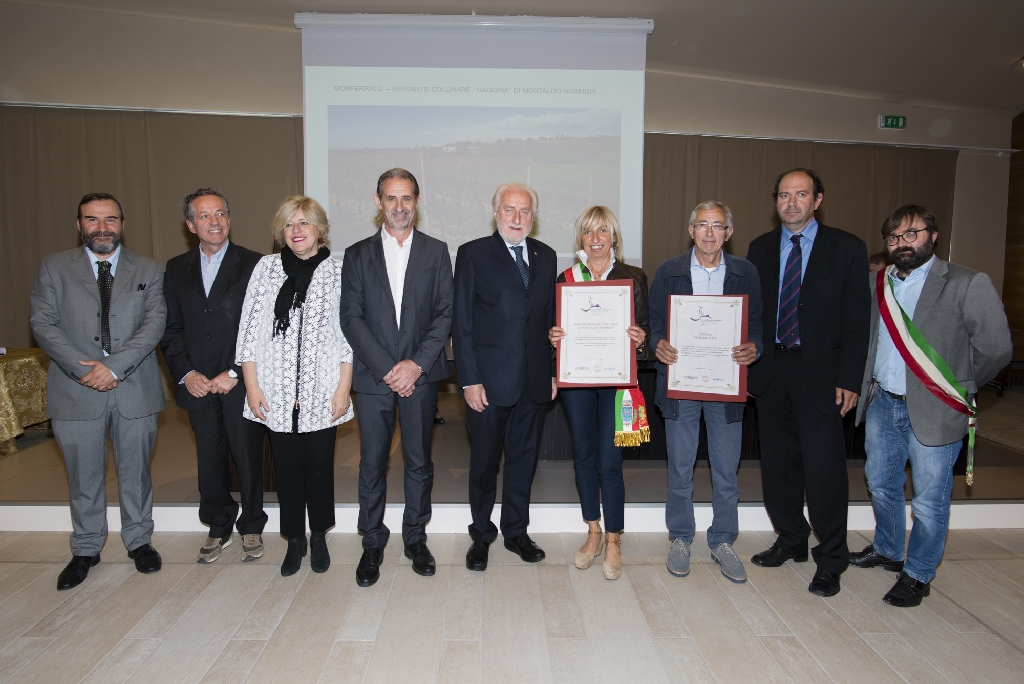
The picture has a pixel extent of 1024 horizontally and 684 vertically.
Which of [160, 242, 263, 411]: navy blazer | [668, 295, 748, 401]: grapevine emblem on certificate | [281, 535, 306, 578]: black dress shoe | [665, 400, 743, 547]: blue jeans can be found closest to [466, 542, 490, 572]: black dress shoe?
[281, 535, 306, 578]: black dress shoe

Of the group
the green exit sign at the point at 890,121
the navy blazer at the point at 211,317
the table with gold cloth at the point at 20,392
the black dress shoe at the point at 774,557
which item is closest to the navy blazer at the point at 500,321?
the navy blazer at the point at 211,317

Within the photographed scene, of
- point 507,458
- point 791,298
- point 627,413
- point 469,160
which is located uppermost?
point 469,160

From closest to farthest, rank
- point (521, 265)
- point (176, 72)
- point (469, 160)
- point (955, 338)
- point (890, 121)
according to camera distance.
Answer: point (955, 338)
point (521, 265)
point (469, 160)
point (176, 72)
point (890, 121)

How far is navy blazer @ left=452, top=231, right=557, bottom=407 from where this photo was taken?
2672 millimetres

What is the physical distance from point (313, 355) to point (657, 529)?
2.08m

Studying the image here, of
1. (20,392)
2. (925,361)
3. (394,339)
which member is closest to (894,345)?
(925,361)

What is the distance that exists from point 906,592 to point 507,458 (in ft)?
5.98

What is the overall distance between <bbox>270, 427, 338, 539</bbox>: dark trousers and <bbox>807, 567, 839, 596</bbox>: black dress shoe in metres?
2.22

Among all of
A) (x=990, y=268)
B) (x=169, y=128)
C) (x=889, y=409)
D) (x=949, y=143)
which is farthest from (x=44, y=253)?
(x=990, y=268)

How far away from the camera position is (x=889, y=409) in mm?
2717

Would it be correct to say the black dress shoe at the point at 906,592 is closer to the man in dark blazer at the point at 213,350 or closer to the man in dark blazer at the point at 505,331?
the man in dark blazer at the point at 505,331

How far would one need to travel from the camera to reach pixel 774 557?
2914 mm

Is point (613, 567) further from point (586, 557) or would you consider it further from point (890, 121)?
point (890, 121)

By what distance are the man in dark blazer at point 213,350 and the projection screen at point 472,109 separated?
6.24ft
